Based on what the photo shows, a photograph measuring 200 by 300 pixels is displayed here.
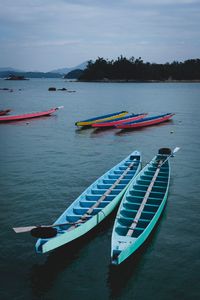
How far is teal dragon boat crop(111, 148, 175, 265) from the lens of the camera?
1398 cm

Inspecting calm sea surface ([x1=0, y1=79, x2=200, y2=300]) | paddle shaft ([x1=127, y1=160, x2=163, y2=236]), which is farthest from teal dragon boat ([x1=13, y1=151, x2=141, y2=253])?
paddle shaft ([x1=127, y1=160, x2=163, y2=236])

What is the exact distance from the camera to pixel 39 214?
758 inches

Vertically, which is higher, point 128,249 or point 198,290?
point 128,249

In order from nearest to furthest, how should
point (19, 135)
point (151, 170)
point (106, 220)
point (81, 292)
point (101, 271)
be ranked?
point (81, 292), point (101, 271), point (106, 220), point (151, 170), point (19, 135)

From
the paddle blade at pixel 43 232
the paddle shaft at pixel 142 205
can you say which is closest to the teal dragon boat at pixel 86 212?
the paddle blade at pixel 43 232

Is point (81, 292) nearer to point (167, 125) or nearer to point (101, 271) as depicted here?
point (101, 271)

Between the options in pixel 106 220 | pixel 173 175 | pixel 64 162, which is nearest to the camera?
pixel 106 220

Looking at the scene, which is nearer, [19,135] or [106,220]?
[106,220]

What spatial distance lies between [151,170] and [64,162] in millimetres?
8444

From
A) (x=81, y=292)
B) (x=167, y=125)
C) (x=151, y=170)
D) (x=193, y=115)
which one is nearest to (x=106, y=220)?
(x=81, y=292)

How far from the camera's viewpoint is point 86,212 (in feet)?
55.4

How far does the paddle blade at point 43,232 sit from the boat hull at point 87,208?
0.62ft

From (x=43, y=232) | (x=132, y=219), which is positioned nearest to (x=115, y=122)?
(x=132, y=219)

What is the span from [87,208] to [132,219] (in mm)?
2298
